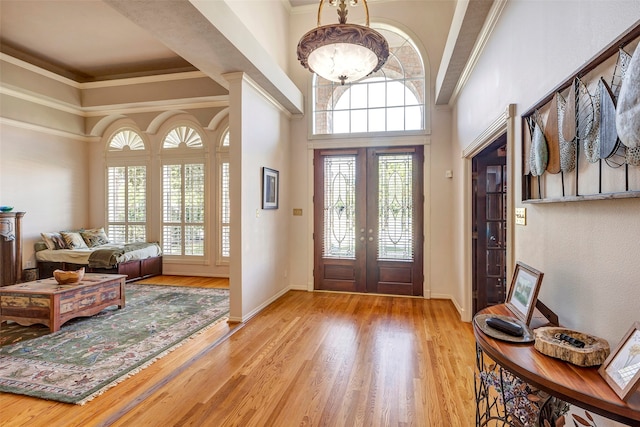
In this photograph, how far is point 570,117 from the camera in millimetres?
1463

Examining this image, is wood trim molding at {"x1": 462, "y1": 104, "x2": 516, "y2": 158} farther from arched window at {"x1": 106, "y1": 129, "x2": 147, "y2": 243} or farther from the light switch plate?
arched window at {"x1": 106, "y1": 129, "x2": 147, "y2": 243}

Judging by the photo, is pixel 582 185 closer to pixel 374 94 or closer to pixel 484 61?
pixel 484 61

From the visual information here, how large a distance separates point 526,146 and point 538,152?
0.29 m

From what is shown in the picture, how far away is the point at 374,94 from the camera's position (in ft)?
17.0

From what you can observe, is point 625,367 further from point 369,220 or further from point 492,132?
point 369,220

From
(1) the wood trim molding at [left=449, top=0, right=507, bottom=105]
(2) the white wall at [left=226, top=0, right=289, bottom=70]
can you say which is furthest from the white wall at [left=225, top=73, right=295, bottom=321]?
(1) the wood trim molding at [left=449, top=0, right=507, bottom=105]

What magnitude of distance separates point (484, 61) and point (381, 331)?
9.73 feet

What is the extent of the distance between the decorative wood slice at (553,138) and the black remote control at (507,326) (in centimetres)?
83

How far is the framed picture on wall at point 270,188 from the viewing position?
173 inches

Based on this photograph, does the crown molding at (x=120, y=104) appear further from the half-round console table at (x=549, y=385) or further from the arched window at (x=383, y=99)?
the half-round console table at (x=549, y=385)

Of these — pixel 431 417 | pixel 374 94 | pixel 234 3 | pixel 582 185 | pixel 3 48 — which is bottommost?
pixel 431 417

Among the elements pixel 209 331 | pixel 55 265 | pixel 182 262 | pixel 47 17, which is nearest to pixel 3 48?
pixel 47 17

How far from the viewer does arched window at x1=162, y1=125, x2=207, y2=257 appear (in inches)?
255

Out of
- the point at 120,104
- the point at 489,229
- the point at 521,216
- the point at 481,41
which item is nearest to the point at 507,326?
the point at 521,216
